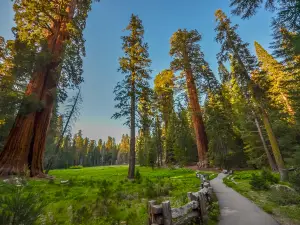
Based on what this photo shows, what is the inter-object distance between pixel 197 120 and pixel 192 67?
8159 millimetres

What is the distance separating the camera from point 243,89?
13688 mm

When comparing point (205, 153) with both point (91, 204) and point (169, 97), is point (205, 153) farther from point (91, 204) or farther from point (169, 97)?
point (91, 204)

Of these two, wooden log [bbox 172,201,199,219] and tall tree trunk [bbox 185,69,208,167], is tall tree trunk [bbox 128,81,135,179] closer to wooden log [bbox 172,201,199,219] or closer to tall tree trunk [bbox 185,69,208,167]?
wooden log [bbox 172,201,199,219]

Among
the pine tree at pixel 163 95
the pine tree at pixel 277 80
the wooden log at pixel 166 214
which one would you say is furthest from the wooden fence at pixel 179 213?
the pine tree at pixel 163 95

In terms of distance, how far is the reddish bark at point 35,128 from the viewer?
1027 centimetres

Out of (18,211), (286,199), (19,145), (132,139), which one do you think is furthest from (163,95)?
(18,211)

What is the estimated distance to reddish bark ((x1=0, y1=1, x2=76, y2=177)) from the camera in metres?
10.3

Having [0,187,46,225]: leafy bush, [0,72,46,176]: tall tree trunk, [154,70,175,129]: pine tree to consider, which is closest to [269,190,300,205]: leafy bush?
[0,187,46,225]: leafy bush

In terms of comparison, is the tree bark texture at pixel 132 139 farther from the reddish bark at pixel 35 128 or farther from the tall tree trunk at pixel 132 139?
the reddish bark at pixel 35 128

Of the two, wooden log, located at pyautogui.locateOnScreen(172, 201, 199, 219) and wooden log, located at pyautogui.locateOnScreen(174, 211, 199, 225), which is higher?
wooden log, located at pyautogui.locateOnScreen(172, 201, 199, 219)

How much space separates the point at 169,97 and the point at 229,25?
60.6ft

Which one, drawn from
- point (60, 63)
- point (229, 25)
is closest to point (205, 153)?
point (229, 25)

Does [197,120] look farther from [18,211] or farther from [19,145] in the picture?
[18,211]

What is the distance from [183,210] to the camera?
13.2 ft
